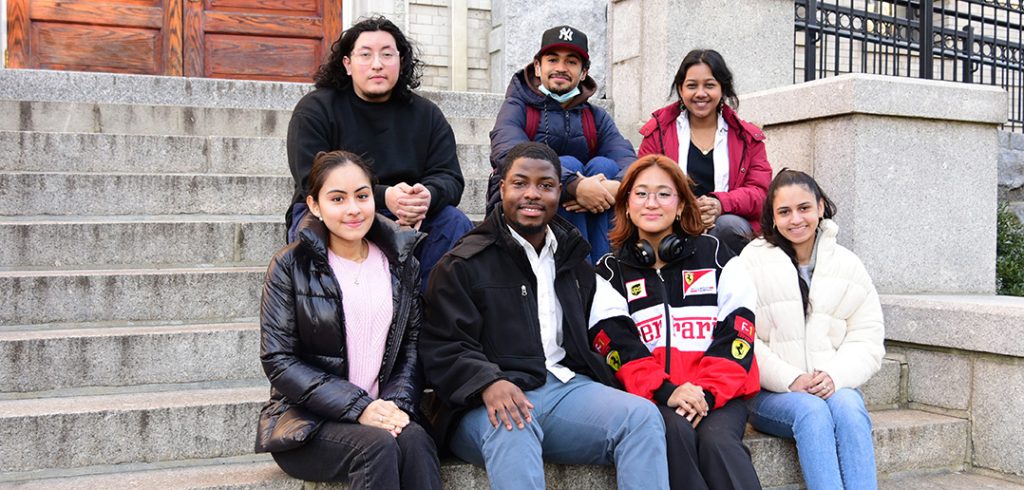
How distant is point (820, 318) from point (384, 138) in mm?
1893

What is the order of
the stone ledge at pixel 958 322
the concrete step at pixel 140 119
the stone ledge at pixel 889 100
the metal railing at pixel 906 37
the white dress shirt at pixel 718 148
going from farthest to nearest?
the metal railing at pixel 906 37
the concrete step at pixel 140 119
the stone ledge at pixel 889 100
the white dress shirt at pixel 718 148
the stone ledge at pixel 958 322

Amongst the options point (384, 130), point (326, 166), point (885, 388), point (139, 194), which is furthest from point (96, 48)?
point (885, 388)

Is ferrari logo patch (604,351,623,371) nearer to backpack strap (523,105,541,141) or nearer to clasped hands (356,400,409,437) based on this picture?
clasped hands (356,400,409,437)

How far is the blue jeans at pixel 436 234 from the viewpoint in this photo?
3734 mm

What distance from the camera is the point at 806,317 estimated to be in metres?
3.64

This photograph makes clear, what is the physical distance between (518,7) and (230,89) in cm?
338

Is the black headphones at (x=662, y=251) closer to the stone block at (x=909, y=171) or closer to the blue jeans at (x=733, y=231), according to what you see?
the blue jeans at (x=733, y=231)

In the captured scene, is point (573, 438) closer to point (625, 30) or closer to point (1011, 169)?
point (625, 30)

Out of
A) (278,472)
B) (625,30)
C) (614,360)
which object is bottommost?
(278,472)

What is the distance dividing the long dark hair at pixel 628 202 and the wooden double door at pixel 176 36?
18.8ft

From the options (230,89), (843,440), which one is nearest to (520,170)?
(843,440)

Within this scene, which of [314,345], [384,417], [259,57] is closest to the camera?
[384,417]

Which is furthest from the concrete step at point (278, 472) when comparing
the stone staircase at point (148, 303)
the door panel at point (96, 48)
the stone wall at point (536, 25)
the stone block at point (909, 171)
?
the door panel at point (96, 48)

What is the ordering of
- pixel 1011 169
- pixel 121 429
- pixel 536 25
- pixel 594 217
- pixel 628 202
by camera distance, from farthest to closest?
pixel 536 25 → pixel 1011 169 → pixel 594 217 → pixel 628 202 → pixel 121 429
